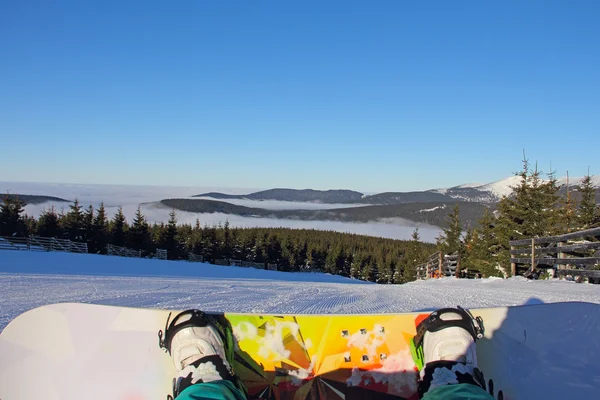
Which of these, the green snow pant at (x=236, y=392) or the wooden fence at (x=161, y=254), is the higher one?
the green snow pant at (x=236, y=392)

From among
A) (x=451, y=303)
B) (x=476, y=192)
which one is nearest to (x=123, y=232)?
(x=451, y=303)

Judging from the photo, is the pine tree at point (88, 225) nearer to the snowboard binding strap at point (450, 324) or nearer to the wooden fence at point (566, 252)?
the wooden fence at point (566, 252)

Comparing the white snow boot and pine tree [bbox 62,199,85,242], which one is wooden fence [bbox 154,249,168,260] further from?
the white snow boot

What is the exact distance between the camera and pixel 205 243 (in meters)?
62.4

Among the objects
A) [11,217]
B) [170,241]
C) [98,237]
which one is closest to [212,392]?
[98,237]

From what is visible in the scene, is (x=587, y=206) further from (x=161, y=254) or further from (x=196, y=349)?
(x=161, y=254)

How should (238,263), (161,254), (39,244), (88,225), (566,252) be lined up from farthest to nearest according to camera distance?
(238,263), (161,254), (88,225), (39,244), (566,252)

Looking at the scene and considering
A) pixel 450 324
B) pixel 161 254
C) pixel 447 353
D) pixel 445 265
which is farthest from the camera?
pixel 161 254

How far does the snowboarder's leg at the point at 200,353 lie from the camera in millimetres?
1690

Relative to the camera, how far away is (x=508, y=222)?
19.0m

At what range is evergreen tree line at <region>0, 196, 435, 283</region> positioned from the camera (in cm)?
4291

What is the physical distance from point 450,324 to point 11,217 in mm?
49849

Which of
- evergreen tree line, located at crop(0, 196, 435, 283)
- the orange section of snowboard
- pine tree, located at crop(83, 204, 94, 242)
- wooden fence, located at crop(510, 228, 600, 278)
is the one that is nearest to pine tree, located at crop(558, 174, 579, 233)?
wooden fence, located at crop(510, 228, 600, 278)

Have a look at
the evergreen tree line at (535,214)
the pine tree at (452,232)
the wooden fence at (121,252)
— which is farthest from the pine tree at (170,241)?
the evergreen tree line at (535,214)
